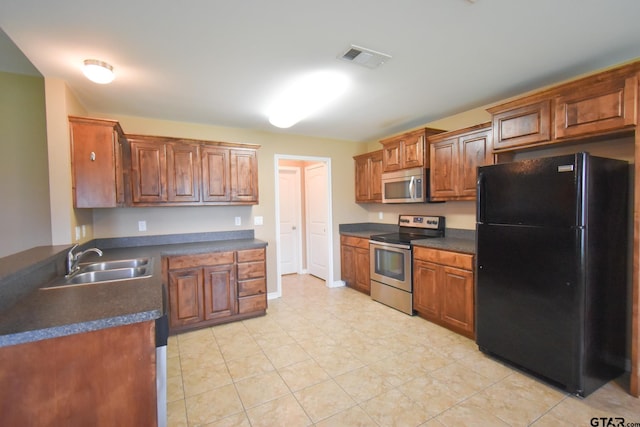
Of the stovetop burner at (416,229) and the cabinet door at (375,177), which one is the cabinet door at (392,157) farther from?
the stovetop burner at (416,229)

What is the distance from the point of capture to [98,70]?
7.14 ft

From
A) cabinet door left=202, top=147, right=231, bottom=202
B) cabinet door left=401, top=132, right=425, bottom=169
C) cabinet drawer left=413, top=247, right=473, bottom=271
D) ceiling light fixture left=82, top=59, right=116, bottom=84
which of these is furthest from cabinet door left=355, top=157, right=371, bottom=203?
ceiling light fixture left=82, top=59, right=116, bottom=84

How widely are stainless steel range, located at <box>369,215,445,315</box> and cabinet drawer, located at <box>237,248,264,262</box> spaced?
1.55m

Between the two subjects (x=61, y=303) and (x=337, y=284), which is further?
(x=337, y=284)

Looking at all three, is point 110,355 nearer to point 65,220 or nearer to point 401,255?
point 65,220

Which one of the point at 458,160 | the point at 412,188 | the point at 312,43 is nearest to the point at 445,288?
the point at 412,188

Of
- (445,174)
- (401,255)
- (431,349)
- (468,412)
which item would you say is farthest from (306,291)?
(468,412)

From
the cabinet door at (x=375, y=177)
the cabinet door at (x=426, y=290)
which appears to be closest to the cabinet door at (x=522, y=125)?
the cabinet door at (x=426, y=290)

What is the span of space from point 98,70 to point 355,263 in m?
3.78

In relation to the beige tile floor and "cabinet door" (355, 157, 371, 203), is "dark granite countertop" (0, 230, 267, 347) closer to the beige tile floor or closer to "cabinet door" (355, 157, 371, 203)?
the beige tile floor

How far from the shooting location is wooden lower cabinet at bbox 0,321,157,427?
3.90 ft

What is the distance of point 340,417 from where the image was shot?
1.92m

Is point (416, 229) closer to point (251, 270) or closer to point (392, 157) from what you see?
point (392, 157)

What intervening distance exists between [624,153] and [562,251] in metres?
1.06
